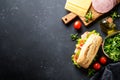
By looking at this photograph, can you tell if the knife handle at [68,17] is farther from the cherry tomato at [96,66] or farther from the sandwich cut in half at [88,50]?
the cherry tomato at [96,66]

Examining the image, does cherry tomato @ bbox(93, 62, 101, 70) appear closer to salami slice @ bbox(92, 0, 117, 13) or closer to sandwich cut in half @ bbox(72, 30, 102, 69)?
sandwich cut in half @ bbox(72, 30, 102, 69)

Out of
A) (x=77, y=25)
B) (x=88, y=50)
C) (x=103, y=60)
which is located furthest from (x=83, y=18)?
(x=103, y=60)

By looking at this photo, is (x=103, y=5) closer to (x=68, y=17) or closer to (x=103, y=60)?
(x=68, y=17)

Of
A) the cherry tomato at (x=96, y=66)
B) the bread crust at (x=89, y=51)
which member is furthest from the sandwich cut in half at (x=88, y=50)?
the cherry tomato at (x=96, y=66)

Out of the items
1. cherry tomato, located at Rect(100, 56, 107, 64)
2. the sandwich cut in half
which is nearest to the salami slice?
the sandwich cut in half

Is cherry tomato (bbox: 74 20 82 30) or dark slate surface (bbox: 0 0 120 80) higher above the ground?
cherry tomato (bbox: 74 20 82 30)

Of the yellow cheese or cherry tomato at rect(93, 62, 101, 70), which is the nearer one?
cherry tomato at rect(93, 62, 101, 70)
